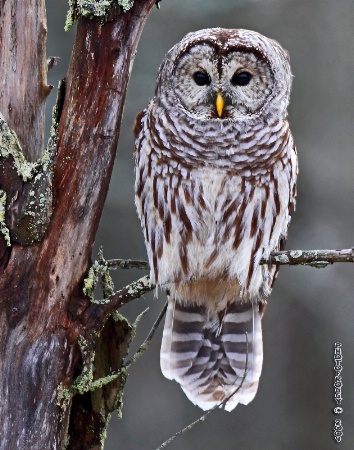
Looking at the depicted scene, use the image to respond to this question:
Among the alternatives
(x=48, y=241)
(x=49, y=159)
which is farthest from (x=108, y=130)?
(x=48, y=241)

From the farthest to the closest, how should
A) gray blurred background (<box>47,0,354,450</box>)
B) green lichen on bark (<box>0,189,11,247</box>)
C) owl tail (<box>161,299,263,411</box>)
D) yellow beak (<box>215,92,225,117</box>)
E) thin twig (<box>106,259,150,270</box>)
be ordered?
1. gray blurred background (<box>47,0,354,450</box>)
2. owl tail (<box>161,299,263,411</box>)
3. yellow beak (<box>215,92,225,117</box>)
4. thin twig (<box>106,259,150,270</box>)
5. green lichen on bark (<box>0,189,11,247</box>)

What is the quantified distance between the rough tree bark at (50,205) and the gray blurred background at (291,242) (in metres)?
3.27

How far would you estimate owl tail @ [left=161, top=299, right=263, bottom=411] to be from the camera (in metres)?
4.01

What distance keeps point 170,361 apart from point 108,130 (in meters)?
1.34

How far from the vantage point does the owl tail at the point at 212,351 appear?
4008mm

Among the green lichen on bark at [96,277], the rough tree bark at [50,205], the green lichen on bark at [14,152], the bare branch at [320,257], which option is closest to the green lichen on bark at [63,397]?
the rough tree bark at [50,205]

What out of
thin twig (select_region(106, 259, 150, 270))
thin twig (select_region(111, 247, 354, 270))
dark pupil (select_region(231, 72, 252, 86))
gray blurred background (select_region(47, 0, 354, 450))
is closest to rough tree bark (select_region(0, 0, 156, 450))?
thin twig (select_region(106, 259, 150, 270))

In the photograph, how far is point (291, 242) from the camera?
22.2 ft

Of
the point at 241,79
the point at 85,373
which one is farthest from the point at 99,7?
the point at 85,373

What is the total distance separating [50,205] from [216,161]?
819mm

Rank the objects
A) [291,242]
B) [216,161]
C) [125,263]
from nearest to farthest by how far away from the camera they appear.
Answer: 1. [125,263]
2. [216,161]
3. [291,242]

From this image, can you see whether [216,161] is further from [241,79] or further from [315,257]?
[315,257]

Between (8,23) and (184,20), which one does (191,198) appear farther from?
(184,20)

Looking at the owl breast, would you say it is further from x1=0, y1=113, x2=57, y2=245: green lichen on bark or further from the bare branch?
x1=0, y1=113, x2=57, y2=245: green lichen on bark
